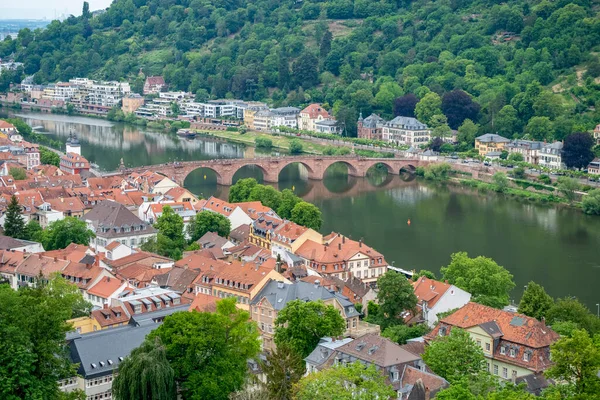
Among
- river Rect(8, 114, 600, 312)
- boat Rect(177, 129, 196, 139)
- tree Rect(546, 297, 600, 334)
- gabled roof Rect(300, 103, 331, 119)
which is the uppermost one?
gabled roof Rect(300, 103, 331, 119)

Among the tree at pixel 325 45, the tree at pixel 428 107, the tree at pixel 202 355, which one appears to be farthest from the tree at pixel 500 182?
the tree at pixel 325 45

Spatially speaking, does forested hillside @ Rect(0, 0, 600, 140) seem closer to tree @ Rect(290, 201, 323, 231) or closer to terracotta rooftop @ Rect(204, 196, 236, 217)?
tree @ Rect(290, 201, 323, 231)

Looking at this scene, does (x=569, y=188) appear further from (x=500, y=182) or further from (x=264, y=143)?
(x=264, y=143)

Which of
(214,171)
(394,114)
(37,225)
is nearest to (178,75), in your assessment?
(394,114)

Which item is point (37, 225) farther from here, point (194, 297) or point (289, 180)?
point (289, 180)

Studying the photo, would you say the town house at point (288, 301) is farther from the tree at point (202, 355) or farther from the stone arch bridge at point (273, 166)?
the stone arch bridge at point (273, 166)

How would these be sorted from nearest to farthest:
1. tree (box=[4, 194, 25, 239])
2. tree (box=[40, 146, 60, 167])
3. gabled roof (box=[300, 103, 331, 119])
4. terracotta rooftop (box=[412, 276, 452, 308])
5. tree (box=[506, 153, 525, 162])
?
terracotta rooftop (box=[412, 276, 452, 308])
tree (box=[4, 194, 25, 239])
tree (box=[40, 146, 60, 167])
tree (box=[506, 153, 525, 162])
gabled roof (box=[300, 103, 331, 119])

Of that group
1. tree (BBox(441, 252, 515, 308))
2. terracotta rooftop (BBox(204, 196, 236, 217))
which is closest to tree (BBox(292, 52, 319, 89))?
terracotta rooftop (BBox(204, 196, 236, 217))

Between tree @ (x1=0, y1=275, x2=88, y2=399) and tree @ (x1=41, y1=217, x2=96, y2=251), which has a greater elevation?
tree @ (x1=0, y1=275, x2=88, y2=399)
